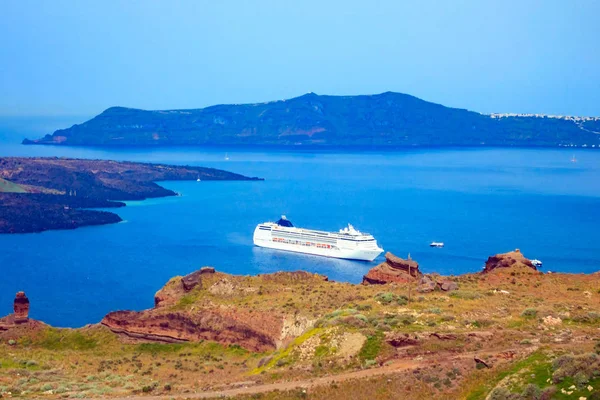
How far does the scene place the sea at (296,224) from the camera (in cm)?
6134

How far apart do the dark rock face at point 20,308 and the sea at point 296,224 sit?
16.4 metres

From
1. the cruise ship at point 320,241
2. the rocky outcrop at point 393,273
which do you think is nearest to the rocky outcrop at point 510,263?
the rocky outcrop at point 393,273

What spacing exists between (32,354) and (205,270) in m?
8.23

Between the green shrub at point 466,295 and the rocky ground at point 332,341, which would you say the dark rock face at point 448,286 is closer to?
the rocky ground at point 332,341

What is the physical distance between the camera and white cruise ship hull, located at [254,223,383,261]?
2908 inches

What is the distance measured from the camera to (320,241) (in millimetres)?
77438

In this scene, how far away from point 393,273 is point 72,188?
330ft

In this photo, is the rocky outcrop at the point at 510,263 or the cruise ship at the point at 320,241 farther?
the cruise ship at the point at 320,241

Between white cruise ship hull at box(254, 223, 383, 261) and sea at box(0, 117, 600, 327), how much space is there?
1336 mm

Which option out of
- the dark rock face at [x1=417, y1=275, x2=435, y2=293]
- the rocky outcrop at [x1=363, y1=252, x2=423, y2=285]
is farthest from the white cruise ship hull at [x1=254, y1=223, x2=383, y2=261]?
the dark rock face at [x1=417, y1=275, x2=435, y2=293]

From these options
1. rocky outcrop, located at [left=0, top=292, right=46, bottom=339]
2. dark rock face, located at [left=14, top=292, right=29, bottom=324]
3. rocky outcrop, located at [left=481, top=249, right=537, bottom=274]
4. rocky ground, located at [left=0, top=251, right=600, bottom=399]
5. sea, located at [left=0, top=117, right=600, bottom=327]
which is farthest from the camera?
sea, located at [left=0, top=117, right=600, bottom=327]

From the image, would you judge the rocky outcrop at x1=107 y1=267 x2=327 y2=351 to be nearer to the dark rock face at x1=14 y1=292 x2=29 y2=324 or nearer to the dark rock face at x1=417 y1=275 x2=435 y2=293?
the dark rock face at x1=14 y1=292 x2=29 y2=324

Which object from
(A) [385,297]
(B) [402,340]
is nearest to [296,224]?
(A) [385,297]

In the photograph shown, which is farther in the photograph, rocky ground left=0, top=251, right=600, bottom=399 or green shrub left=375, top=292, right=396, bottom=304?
green shrub left=375, top=292, right=396, bottom=304
